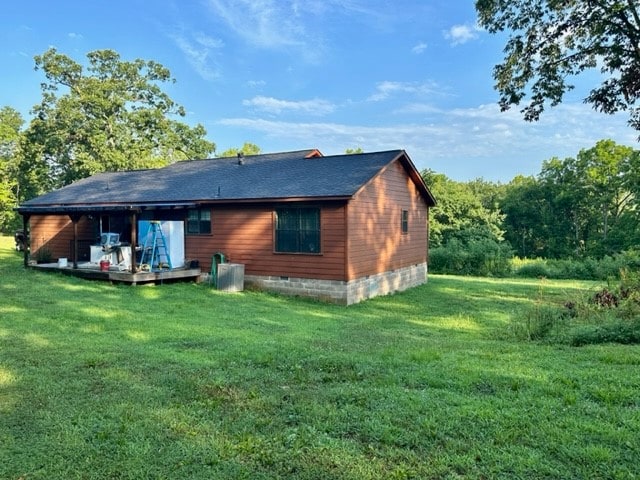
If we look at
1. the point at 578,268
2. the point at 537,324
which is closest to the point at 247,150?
the point at 578,268

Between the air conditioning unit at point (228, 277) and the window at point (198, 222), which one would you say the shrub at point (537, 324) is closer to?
the air conditioning unit at point (228, 277)

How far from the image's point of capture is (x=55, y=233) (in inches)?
711

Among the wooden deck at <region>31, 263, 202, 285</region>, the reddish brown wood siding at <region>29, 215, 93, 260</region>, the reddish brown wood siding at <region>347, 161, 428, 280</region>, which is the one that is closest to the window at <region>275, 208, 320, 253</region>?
the reddish brown wood siding at <region>347, 161, 428, 280</region>

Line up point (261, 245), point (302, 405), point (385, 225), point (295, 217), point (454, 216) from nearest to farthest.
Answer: point (302, 405) → point (295, 217) → point (261, 245) → point (385, 225) → point (454, 216)

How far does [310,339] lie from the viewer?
671 centimetres

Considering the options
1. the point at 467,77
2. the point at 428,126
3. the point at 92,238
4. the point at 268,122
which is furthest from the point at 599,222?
the point at 92,238

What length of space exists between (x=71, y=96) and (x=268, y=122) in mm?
15825

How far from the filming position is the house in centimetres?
1184

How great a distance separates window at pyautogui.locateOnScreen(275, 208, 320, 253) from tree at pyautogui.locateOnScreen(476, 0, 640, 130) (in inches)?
218

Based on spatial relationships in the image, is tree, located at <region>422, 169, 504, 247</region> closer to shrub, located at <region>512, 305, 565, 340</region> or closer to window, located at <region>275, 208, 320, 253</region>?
window, located at <region>275, 208, 320, 253</region>

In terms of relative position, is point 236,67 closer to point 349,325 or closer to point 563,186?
point 349,325

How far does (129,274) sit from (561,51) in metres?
12.3

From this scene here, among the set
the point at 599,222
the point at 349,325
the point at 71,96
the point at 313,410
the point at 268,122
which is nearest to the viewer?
the point at 313,410

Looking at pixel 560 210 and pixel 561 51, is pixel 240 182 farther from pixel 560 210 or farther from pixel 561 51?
pixel 560 210
